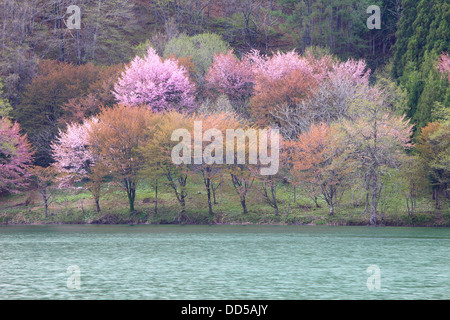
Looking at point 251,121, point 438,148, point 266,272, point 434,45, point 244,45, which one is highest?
point 244,45

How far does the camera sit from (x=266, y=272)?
3031cm

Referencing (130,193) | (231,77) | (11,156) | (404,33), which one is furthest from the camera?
(231,77)

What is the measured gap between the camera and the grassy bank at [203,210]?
5769cm

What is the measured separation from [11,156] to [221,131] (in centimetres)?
2430

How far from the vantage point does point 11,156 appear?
66.2m

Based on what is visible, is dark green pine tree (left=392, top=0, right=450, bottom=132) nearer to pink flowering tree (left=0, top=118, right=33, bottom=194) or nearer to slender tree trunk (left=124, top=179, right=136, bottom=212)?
slender tree trunk (left=124, top=179, right=136, bottom=212)

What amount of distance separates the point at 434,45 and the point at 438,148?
2042 cm

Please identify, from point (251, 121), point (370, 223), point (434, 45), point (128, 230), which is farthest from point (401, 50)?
point (128, 230)

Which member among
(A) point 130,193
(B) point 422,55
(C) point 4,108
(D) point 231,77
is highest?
(B) point 422,55

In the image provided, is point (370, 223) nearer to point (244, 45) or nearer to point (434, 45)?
point (434, 45)

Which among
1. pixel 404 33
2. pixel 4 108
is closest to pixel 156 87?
pixel 4 108

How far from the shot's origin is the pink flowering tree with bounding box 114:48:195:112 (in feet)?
241

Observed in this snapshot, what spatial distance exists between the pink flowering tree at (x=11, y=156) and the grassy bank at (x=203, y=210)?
2768 millimetres

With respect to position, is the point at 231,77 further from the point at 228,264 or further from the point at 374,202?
the point at 228,264
